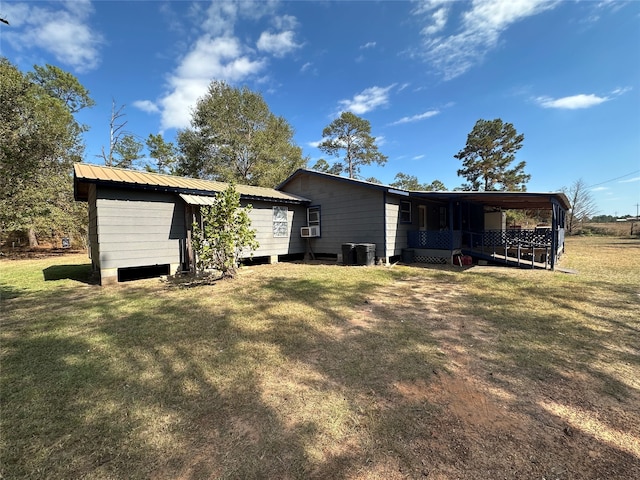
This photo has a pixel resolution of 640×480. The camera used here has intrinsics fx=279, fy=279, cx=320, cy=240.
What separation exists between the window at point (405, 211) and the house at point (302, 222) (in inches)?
1.9

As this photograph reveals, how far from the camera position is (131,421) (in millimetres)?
2246

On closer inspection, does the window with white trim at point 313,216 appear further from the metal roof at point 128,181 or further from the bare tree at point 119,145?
the bare tree at point 119,145

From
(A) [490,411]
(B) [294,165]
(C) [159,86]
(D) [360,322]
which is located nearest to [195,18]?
(C) [159,86]

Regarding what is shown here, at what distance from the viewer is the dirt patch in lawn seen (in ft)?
5.88

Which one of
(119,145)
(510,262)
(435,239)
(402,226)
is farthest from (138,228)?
(119,145)

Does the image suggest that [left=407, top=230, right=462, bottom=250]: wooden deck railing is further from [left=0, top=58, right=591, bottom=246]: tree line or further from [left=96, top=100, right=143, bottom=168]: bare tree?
[left=96, top=100, right=143, bottom=168]: bare tree

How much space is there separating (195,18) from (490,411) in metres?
14.0

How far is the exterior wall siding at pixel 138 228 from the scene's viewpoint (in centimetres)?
778

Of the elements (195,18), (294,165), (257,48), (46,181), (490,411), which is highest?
(257,48)

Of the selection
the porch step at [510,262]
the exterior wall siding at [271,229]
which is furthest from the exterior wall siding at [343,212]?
the porch step at [510,262]

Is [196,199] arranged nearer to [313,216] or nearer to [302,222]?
[302,222]

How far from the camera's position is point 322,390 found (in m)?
2.68

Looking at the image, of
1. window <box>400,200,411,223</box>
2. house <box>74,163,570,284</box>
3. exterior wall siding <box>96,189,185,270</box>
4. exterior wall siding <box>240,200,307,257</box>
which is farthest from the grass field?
window <box>400,200,411,223</box>

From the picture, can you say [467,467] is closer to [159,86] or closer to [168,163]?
[159,86]
